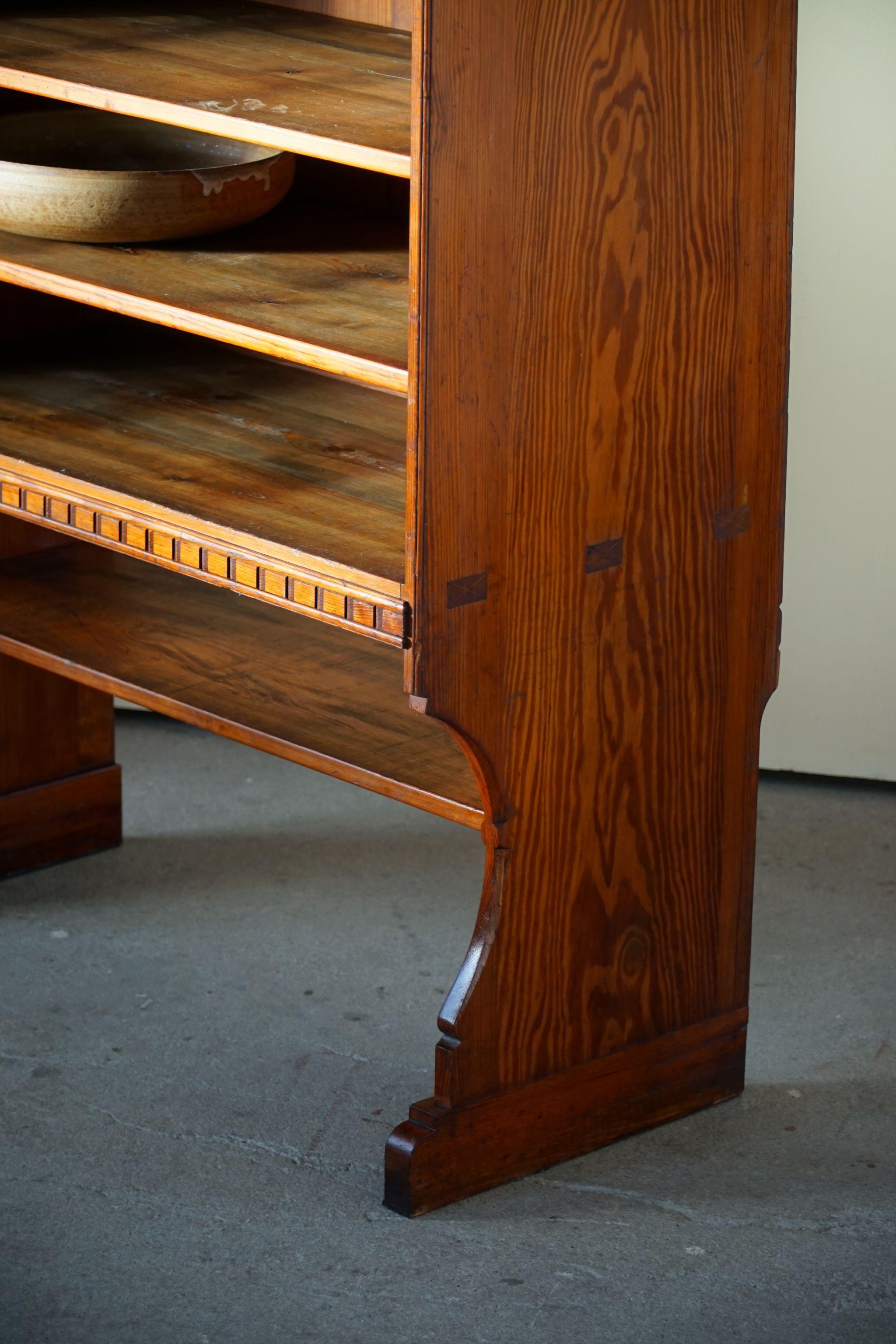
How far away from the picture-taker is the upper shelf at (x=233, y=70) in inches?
85.1

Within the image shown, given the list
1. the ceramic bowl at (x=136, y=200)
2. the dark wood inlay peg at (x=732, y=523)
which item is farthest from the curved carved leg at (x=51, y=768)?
the dark wood inlay peg at (x=732, y=523)

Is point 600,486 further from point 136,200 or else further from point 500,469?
point 136,200

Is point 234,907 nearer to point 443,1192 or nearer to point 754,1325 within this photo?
point 443,1192

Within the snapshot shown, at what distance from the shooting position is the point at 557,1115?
2504 millimetres

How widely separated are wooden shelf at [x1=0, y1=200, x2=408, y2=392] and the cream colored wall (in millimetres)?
942

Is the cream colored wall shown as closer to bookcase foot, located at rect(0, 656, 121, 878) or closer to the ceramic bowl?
the ceramic bowl

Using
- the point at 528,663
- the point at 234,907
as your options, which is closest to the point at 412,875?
the point at 234,907

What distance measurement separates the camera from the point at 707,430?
2367 mm

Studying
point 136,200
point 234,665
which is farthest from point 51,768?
point 136,200

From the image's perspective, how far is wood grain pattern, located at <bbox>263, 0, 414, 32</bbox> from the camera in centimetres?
275

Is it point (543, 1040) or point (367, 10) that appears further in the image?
point (367, 10)

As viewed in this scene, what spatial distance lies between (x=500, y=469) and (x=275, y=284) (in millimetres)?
453

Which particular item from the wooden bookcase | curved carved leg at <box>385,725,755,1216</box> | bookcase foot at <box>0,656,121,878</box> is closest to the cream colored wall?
the wooden bookcase

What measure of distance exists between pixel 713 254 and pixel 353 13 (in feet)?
2.73
